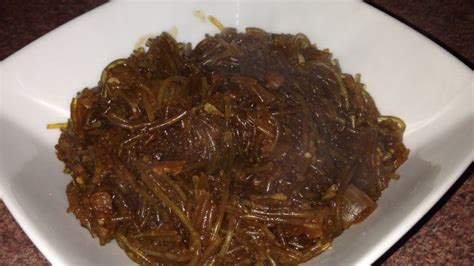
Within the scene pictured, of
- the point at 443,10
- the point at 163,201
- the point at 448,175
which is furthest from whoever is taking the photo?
the point at 443,10

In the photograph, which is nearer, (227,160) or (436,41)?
(227,160)

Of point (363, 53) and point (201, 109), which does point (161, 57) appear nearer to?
point (201, 109)

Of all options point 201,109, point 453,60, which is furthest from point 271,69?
point 453,60

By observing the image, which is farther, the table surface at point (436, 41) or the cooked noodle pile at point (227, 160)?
the table surface at point (436, 41)

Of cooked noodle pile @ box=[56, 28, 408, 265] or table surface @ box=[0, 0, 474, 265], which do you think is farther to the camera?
table surface @ box=[0, 0, 474, 265]
